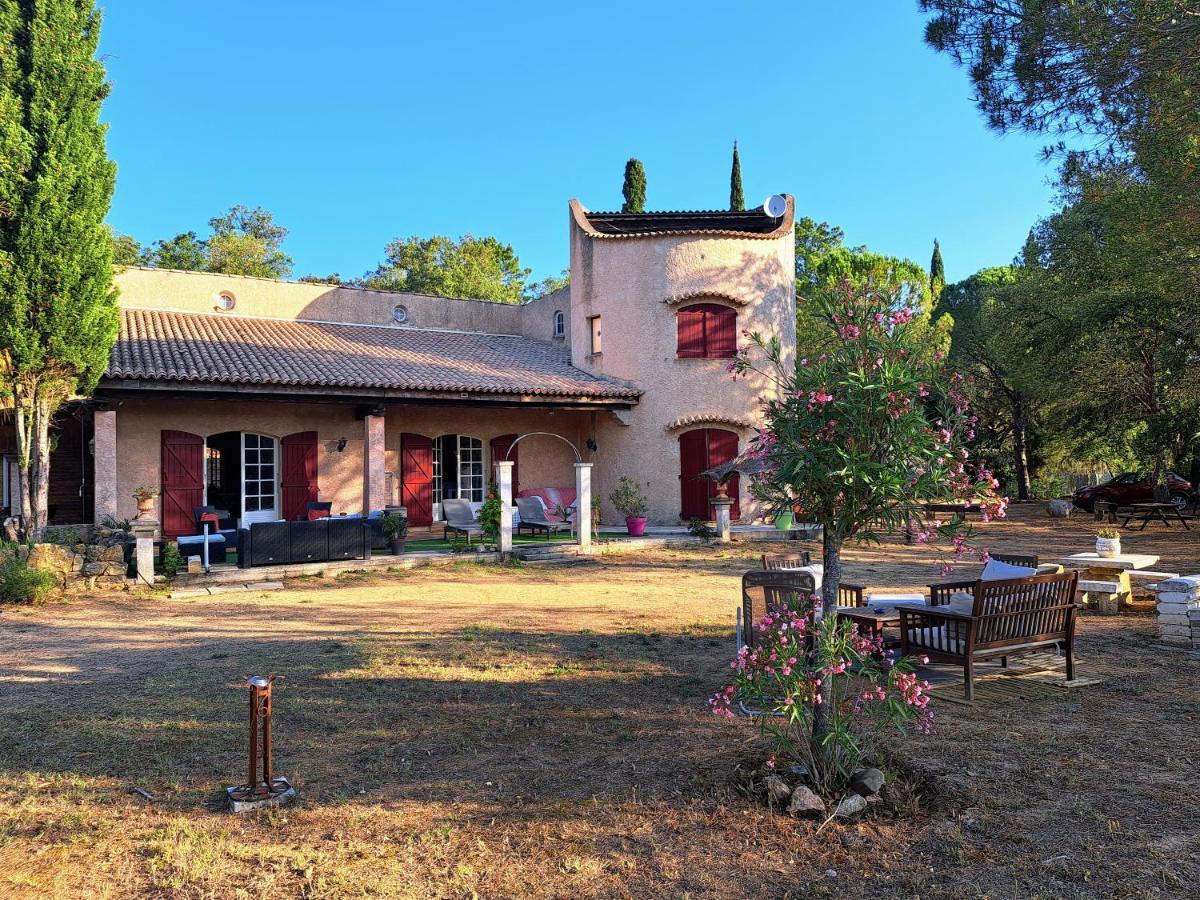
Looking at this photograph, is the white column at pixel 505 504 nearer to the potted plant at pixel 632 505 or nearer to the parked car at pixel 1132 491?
the potted plant at pixel 632 505

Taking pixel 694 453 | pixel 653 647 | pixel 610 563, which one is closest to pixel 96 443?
pixel 610 563

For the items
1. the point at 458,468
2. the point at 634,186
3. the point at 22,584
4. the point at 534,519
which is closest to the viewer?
the point at 22,584

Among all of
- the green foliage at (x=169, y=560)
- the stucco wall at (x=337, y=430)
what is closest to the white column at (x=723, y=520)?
the stucco wall at (x=337, y=430)

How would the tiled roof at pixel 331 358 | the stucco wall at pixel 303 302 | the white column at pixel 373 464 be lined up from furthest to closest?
the stucco wall at pixel 303 302 < the white column at pixel 373 464 < the tiled roof at pixel 331 358

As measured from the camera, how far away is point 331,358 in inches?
622

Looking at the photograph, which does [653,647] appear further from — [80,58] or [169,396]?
[80,58]

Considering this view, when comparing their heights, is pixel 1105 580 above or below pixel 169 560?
below

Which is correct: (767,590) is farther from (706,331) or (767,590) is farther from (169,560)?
(706,331)

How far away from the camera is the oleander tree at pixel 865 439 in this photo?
3.76m

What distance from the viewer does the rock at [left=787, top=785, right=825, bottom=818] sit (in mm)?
3701

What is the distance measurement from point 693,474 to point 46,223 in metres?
12.2

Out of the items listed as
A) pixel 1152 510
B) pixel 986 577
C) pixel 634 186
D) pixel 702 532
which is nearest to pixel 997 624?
pixel 986 577

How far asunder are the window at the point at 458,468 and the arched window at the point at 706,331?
198 inches

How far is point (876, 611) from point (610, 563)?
7071mm
